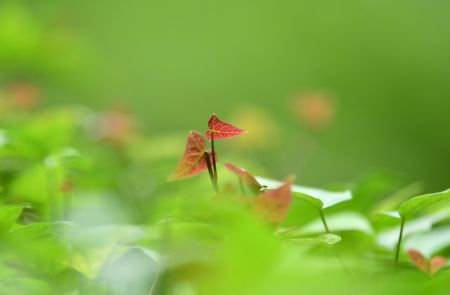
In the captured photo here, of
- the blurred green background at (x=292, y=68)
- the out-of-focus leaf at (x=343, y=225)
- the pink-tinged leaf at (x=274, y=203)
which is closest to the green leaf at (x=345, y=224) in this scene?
the out-of-focus leaf at (x=343, y=225)

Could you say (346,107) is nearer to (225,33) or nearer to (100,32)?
(225,33)

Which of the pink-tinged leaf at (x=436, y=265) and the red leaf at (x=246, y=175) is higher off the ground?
the red leaf at (x=246, y=175)

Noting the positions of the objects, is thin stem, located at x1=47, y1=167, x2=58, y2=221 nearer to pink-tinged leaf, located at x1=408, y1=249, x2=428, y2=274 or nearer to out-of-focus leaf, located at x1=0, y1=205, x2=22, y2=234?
out-of-focus leaf, located at x1=0, y1=205, x2=22, y2=234

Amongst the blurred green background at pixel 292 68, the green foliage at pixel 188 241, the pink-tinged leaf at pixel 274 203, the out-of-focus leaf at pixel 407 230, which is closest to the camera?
the green foliage at pixel 188 241

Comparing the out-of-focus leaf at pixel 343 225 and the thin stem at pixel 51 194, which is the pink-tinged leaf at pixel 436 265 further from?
the thin stem at pixel 51 194

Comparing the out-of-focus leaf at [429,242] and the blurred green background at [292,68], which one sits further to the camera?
the blurred green background at [292,68]

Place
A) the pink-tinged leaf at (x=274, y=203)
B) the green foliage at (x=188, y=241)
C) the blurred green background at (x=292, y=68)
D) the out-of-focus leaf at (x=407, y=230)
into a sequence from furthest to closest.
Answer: the blurred green background at (x=292, y=68) < the out-of-focus leaf at (x=407, y=230) < the pink-tinged leaf at (x=274, y=203) < the green foliage at (x=188, y=241)

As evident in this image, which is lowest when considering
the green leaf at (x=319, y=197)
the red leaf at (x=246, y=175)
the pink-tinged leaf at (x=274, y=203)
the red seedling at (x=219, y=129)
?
the pink-tinged leaf at (x=274, y=203)
